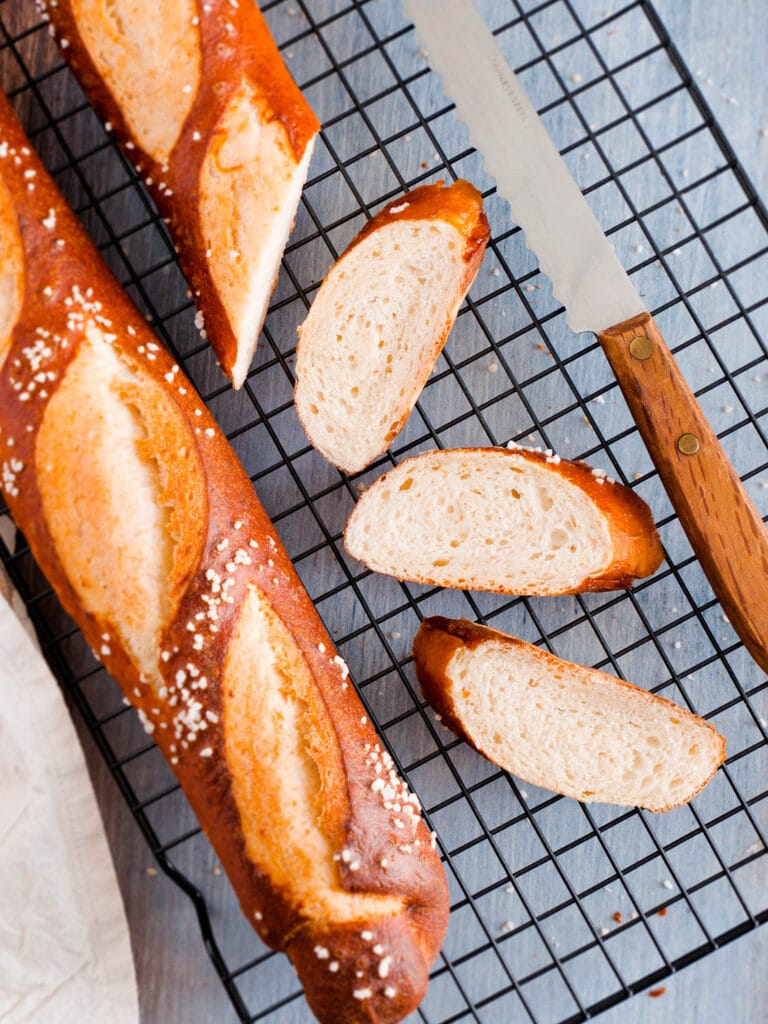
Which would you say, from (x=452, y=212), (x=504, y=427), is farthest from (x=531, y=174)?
(x=504, y=427)

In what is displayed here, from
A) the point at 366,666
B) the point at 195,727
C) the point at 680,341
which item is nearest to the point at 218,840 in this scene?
the point at 195,727

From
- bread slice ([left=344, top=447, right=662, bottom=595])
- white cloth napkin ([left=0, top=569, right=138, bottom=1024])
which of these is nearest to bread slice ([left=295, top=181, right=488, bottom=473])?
bread slice ([left=344, top=447, right=662, bottom=595])

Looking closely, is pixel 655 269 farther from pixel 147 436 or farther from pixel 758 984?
pixel 758 984

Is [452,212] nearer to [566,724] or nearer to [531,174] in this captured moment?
[531,174]

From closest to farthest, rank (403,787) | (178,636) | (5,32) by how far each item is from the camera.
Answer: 1. (178,636)
2. (403,787)
3. (5,32)

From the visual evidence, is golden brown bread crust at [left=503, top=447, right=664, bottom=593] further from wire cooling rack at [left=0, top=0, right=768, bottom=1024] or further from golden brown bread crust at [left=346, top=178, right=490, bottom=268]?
golden brown bread crust at [left=346, top=178, right=490, bottom=268]

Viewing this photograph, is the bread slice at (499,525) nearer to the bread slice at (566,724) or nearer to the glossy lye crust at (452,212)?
the bread slice at (566,724)
